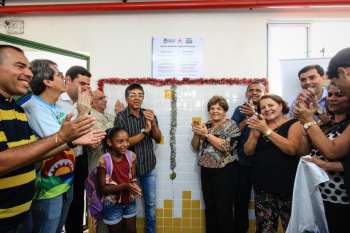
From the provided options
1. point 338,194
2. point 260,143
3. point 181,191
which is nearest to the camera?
point 338,194

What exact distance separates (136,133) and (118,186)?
748 mm

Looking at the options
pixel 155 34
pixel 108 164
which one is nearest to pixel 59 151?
pixel 108 164

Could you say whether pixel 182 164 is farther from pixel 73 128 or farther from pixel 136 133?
pixel 73 128

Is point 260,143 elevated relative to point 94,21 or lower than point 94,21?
lower

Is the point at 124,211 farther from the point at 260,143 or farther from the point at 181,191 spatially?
the point at 260,143

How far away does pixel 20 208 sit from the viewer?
143 cm

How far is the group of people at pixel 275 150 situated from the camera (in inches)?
63.3

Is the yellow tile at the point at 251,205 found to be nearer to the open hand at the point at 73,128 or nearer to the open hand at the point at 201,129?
the open hand at the point at 201,129

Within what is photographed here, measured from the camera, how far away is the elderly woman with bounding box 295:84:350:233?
5.25 feet

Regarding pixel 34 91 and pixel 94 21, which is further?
pixel 94 21

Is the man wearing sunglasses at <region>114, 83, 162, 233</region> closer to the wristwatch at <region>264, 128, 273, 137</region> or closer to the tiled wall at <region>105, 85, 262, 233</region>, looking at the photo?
the tiled wall at <region>105, 85, 262, 233</region>

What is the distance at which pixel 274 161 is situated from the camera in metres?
Result: 2.33

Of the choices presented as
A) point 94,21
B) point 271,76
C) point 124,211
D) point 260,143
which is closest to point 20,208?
point 124,211

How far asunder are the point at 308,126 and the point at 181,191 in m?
2.13
